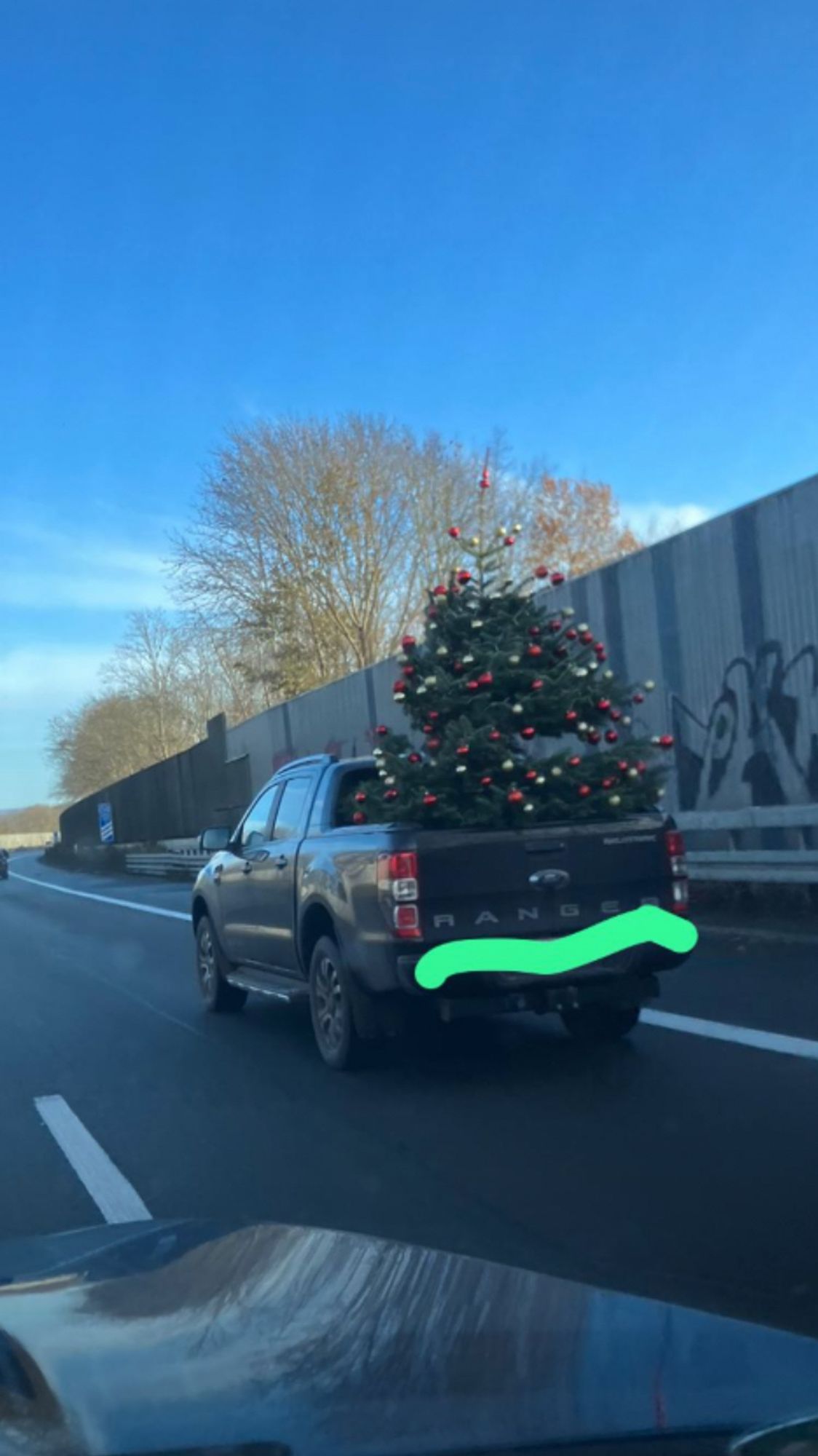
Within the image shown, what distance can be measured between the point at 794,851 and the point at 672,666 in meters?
2.79

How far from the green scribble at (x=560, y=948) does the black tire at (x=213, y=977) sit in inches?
146

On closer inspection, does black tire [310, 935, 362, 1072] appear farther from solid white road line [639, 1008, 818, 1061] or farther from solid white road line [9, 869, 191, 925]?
solid white road line [9, 869, 191, 925]

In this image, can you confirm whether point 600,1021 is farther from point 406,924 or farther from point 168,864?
point 168,864

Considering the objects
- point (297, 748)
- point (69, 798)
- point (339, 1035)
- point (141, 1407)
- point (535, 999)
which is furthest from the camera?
point (69, 798)

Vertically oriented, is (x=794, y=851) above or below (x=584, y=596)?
below

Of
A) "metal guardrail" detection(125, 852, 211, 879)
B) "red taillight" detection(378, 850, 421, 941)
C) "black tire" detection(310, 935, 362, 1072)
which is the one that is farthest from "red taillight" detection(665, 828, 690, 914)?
"metal guardrail" detection(125, 852, 211, 879)

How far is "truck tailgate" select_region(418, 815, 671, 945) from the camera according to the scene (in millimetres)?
7559

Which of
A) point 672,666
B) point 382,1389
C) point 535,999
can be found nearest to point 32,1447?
point 382,1389

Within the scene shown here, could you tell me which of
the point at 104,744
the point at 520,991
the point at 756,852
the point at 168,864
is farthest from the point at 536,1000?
the point at 104,744

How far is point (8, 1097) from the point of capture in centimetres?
849

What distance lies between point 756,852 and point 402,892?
22.6 feet

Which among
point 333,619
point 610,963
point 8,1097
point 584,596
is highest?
point 333,619

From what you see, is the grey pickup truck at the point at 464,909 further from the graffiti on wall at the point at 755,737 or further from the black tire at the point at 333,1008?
the graffiti on wall at the point at 755,737

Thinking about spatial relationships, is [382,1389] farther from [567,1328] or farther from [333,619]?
[333,619]
